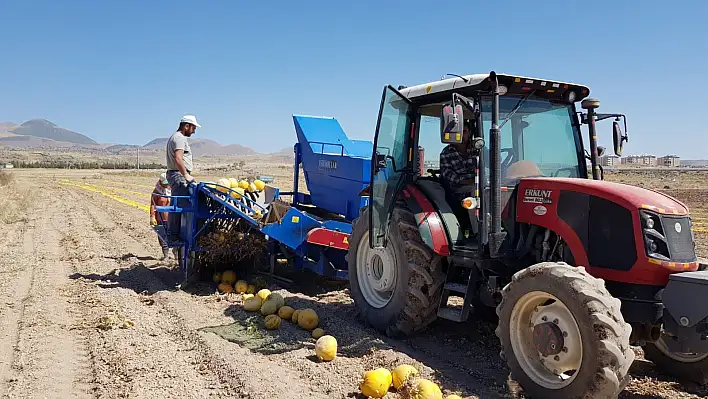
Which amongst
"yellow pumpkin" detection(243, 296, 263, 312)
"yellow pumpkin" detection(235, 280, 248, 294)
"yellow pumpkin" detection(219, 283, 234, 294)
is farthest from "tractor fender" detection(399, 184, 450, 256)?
"yellow pumpkin" detection(219, 283, 234, 294)

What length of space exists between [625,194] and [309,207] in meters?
5.39

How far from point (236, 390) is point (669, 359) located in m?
3.48

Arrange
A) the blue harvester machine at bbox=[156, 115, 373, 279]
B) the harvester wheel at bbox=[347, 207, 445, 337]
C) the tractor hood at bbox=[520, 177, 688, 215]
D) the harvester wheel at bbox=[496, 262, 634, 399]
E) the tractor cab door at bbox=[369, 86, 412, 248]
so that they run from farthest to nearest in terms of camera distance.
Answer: the blue harvester machine at bbox=[156, 115, 373, 279], the tractor cab door at bbox=[369, 86, 412, 248], the harvester wheel at bbox=[347, 207, 445, 337], the tractor hood at bbox=[520, 177, 688, 215], the harvester wheel at bbox=[496, 262, 634, 399]

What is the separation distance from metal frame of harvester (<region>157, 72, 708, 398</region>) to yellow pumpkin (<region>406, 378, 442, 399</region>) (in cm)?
72

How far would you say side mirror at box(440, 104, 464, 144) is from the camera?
4555 millimetres

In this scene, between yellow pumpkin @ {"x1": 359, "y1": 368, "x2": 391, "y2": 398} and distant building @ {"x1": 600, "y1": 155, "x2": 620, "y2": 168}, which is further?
distant building @ {"x1": 600, "y1": 155, "x2": 620, "y2": 168}

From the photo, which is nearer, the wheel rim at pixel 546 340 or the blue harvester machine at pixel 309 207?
the wheel rim at pixel 546 340

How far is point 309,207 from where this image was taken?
9.02 metres

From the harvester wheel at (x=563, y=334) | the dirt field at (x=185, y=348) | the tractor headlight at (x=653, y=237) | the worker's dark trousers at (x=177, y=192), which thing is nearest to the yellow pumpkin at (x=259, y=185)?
the worker's dark trousers at (x=177, y=192)

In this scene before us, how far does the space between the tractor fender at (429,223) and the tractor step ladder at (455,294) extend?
0.97 feet

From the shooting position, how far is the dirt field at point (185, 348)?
4.56 metres

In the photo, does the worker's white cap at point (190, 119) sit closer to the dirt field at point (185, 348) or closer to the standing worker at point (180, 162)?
the standing worker at point (180, 162)

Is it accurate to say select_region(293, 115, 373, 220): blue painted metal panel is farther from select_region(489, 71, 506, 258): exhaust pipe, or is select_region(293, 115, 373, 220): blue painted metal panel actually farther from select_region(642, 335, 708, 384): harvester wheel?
select_region(642, 335, 708, 384): harvester wheel

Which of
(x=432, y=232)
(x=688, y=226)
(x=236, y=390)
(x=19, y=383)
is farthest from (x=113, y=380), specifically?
(x=688, y=226)
